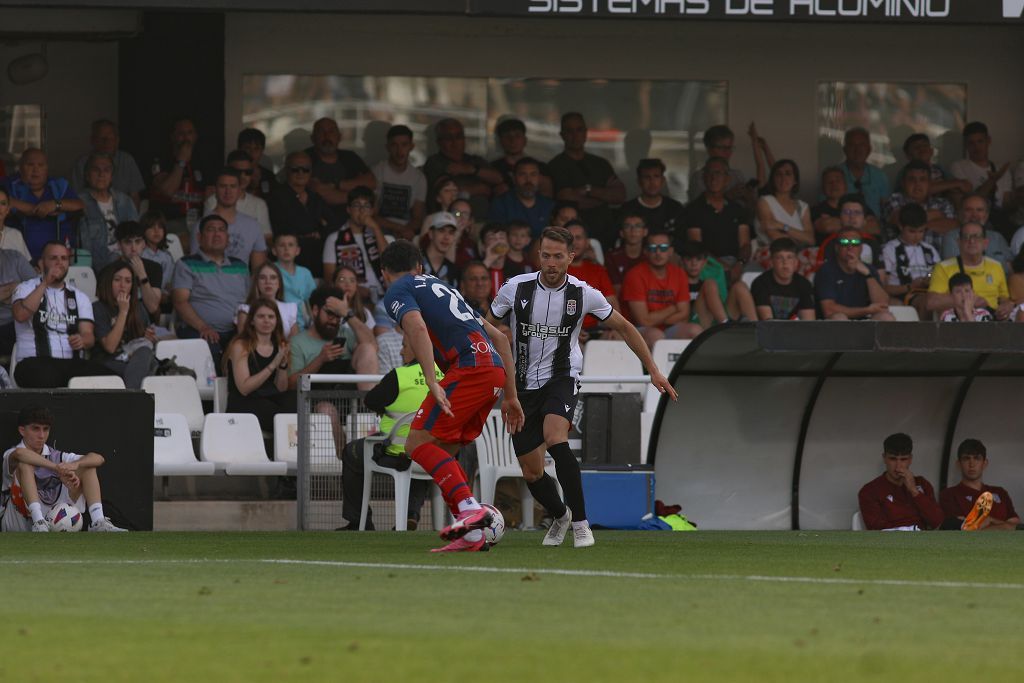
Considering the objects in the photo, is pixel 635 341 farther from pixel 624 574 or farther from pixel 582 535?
pixel 624 574

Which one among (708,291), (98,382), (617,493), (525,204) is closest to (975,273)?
(708,291)

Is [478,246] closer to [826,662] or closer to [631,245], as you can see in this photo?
[631,245]

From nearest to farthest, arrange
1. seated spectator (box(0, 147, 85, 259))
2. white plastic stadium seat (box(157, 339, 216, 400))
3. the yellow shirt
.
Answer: white plastic stadium seat (box(157, 339, 216, 400)) < seated spectator (box(0, 147, 85, 259)) < the yellow shirt

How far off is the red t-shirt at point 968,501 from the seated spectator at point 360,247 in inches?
226

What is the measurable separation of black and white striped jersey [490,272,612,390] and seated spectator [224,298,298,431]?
5.44 m

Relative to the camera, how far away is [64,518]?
43.2ft

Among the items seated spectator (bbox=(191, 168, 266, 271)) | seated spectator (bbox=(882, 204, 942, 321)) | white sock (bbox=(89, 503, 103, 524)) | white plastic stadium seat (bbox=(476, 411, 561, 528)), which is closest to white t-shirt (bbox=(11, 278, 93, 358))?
seated spectator (bbox=(191, 168, 266, 271))

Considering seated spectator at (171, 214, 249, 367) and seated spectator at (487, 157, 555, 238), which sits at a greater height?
seated spectator at (487, 157, 555, 238)

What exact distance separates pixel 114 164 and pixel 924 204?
8778 mm

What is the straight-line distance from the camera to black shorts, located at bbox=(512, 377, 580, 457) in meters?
10.3

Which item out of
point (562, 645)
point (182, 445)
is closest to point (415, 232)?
point (182, 445)

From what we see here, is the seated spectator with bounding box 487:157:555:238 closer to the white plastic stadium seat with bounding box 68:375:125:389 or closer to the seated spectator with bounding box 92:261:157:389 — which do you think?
the seated spectator with bounding box 92:261:157:389

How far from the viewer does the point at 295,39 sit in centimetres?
1980

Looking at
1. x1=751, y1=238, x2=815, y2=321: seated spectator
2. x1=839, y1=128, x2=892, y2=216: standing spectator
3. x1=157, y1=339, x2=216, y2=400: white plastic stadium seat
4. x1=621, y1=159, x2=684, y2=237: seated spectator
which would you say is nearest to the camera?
x1=157, y1=339, x2=216, y2=400: white plastic stadium seat
